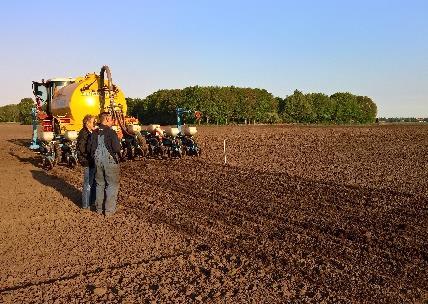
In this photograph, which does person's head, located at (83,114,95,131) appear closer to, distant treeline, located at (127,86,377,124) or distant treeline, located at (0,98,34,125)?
distant treeline, located at (127,86,377,124)

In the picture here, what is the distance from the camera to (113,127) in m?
16.3

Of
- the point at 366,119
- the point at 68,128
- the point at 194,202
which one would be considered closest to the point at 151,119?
the point at 366,119

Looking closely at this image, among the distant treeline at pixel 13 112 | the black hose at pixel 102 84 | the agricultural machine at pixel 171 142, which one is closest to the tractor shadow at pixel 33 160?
the black hose at pixel 102 84

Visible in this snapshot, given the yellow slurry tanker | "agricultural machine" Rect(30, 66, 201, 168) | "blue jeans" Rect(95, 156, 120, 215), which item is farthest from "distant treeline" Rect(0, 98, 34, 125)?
"blue jeans" Rect(95, 156, 120, 215)

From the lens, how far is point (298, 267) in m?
5.77

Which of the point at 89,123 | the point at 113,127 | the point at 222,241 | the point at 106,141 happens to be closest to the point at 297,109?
the point at 113,127

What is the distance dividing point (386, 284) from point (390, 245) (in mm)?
1534

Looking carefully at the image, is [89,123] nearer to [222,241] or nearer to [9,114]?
[222,241]

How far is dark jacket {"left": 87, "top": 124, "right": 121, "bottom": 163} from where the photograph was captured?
8852 millimetres

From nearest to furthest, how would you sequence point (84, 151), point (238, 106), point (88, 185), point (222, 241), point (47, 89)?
point (222, 241) < point (84, 151) < point (88, 185) < point (47, 89) < point (238, 106)

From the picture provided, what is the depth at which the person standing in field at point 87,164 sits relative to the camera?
908 centimetres

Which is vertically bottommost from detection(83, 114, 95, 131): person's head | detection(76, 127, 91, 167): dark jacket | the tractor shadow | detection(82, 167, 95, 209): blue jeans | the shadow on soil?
the tractor shadow

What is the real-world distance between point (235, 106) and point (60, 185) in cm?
8107

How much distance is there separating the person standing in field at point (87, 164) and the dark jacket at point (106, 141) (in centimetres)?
20
